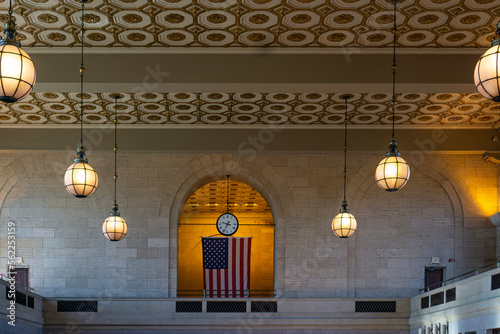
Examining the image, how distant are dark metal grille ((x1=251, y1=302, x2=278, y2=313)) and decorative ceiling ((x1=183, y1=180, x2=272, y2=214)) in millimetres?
5891

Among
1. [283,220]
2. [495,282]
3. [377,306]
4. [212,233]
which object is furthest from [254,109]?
[212,233]

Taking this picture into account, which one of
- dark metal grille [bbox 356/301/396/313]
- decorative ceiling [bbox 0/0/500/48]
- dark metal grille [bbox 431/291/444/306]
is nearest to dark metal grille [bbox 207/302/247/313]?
dark metal grille [bbox 356/301/396/313]

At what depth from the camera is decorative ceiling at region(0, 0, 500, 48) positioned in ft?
36.8

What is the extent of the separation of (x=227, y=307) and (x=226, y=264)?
110 cm

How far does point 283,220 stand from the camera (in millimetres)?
18641

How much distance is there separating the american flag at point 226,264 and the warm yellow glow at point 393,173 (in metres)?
8.19

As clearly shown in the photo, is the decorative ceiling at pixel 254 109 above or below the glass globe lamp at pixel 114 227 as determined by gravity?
above

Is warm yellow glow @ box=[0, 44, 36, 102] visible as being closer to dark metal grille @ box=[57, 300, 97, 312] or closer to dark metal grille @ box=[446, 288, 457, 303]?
dark metal grille @ box=[446, 288, 457, 303]

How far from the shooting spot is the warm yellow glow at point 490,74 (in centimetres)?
640

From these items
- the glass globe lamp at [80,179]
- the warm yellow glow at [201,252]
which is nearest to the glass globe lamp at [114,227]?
the glass globe lamp at [80,179]

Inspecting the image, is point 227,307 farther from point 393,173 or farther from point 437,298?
point 393,173

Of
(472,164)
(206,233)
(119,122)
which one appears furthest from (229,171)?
(206,233)

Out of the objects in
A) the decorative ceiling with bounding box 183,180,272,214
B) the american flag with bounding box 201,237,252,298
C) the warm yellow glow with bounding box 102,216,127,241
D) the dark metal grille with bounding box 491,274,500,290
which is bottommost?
the dark metal grille with bounding box 491,274,500,290

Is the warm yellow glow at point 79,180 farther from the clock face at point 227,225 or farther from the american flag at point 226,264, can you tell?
the clock face at point 227,225
